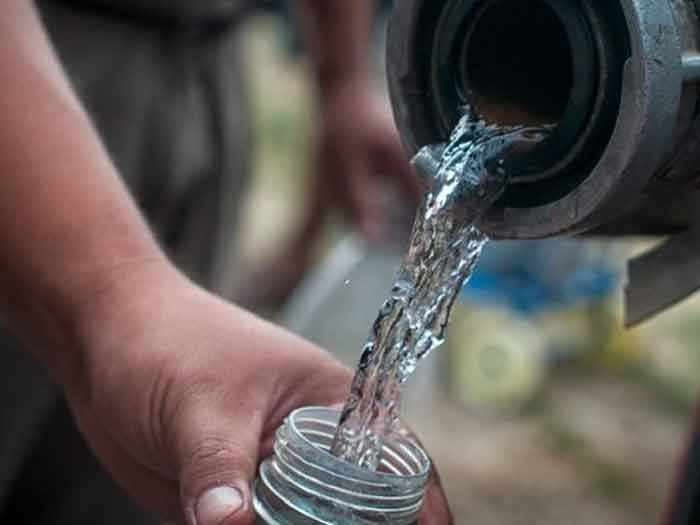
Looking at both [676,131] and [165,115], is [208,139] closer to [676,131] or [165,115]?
[165,115]

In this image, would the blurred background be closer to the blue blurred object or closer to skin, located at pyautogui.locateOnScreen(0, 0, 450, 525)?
the blue blurred object

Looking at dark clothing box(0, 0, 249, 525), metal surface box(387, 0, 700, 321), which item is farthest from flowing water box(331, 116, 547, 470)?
dark clothing box(0, 0, 249, 525)

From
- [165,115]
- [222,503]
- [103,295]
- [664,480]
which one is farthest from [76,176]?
[664,480]

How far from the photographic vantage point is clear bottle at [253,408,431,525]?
657mm

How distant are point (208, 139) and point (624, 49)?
95cm

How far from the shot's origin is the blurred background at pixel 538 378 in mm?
2070

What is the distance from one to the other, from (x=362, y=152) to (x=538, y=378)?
898 mm

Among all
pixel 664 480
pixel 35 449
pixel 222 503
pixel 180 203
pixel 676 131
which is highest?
pixel 676 131

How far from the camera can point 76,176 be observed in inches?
33.8

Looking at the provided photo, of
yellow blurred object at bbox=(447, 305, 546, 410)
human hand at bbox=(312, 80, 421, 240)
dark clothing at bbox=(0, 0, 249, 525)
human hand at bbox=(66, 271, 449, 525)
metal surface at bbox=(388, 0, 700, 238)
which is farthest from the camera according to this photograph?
yellow blurred object at bbox=(447, 305, 546, 410)

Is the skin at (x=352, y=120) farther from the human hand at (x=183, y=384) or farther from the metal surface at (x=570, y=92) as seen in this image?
the metal surface at (x=570, y=92)

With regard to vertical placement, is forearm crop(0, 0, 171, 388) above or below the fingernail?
above

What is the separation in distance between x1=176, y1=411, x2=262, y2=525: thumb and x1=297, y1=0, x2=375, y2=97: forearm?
1.05 meters

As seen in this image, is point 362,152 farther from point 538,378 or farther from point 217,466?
point 217,466
